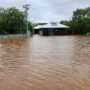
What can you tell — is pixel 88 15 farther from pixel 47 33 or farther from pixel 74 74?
pixel 74 74

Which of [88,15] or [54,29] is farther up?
[88,15]

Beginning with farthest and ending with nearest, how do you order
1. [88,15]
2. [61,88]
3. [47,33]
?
1. [88,15]
2. [47,33]
3. [61,88]

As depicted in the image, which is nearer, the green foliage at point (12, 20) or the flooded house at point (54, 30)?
the green foliage at point (12, 20)

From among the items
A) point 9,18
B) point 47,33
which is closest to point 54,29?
point 47,33

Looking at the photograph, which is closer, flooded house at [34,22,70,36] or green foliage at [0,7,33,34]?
green foliage at [0,7,33,34]

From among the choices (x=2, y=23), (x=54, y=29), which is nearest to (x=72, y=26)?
(x=54, y=29)

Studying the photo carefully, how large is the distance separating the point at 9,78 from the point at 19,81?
1.79ft

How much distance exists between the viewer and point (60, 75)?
7500 millimetres

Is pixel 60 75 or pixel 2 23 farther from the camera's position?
pixel 2 23

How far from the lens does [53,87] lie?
6.05 metres

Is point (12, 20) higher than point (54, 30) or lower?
higher

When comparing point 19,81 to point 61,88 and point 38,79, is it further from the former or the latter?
point 61,88

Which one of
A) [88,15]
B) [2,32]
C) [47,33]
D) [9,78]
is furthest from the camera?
[88,15]

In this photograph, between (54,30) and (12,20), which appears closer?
(12,20)
